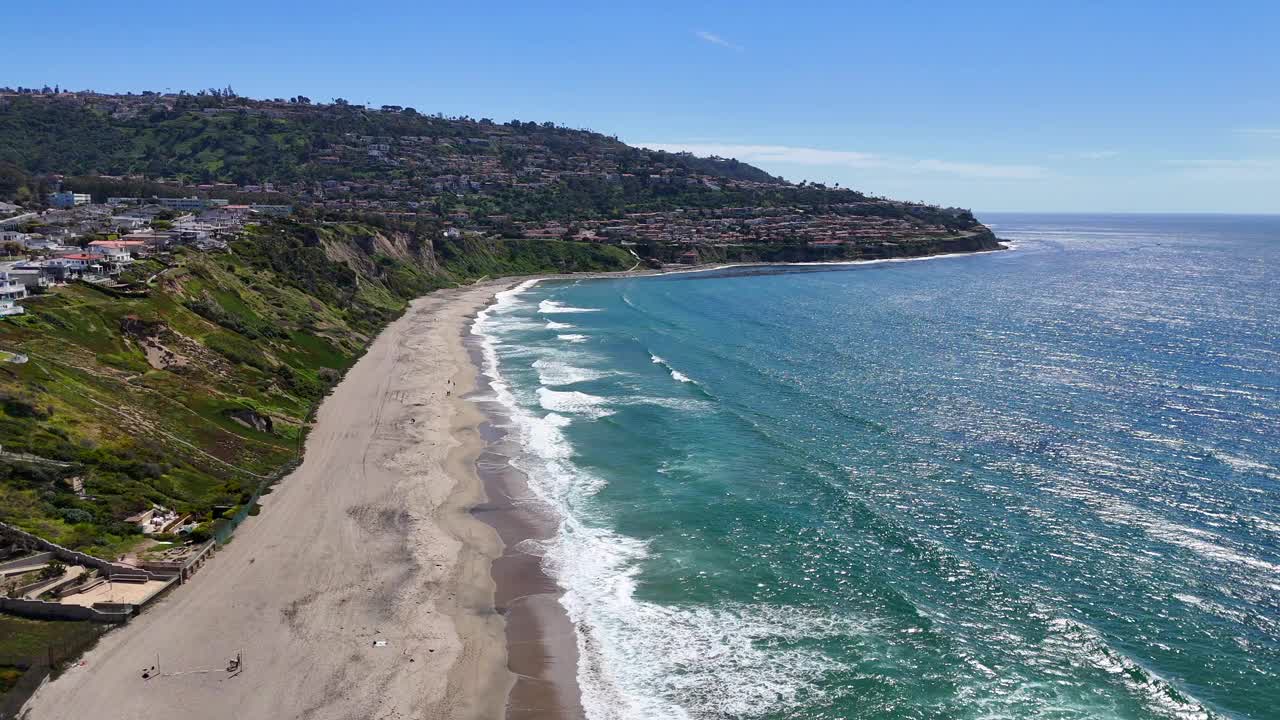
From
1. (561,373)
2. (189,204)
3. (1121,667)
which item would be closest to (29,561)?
(1121,667)

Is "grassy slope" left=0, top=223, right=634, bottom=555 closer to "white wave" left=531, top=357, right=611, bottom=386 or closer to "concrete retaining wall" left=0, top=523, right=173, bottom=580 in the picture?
"concrete retaining wall" left=0, top=523, right=173, bottom=580

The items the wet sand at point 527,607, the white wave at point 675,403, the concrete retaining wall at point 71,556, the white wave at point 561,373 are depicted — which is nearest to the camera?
the wet sand at point 527,607

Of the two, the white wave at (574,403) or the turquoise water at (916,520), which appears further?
the white wave at (574,403)

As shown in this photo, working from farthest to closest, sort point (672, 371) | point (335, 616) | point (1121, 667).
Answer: point (672, 371) → point (335, 616) → point (1121, 667)

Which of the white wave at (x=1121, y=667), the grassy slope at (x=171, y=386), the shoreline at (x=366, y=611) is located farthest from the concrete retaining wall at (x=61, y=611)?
the white wave at (x=1121, y=667)

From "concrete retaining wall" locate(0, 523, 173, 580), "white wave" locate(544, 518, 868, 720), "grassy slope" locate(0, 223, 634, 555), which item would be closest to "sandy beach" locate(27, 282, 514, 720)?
"concrete retaining wall" locate(0, 523, 173, 580)

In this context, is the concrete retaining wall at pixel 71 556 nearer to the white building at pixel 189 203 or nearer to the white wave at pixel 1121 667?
the white wave at pixel 1121 667

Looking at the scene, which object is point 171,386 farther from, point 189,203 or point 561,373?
point 189,203
